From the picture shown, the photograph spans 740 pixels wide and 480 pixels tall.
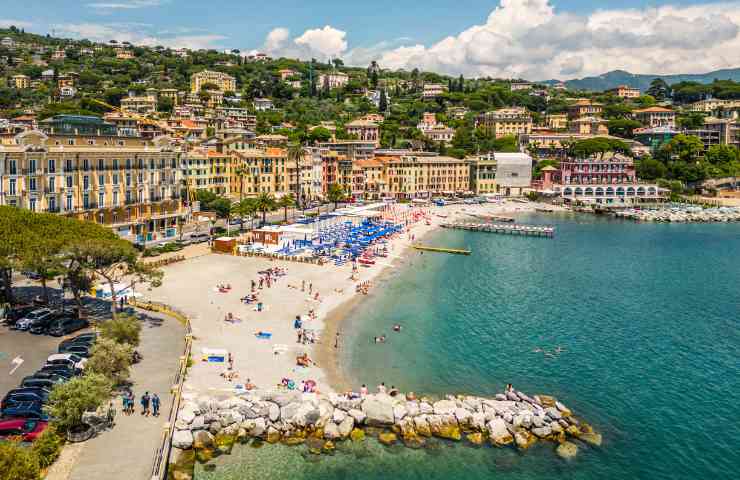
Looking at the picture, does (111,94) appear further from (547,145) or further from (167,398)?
(167,398)

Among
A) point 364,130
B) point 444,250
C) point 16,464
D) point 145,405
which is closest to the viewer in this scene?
point 16,464

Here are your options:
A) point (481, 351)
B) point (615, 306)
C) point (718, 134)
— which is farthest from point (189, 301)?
point (718, 134)

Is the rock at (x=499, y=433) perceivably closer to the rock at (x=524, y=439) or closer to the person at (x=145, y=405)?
the rock at (x=524, y=439)

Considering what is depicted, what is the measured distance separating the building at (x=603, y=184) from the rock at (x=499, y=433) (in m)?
106

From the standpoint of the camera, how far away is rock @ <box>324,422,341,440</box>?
25.5 meters

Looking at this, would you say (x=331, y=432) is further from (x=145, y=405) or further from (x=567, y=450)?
(x=567, y=450)

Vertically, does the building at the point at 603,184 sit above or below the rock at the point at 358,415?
above

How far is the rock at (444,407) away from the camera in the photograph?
2691 centimetres

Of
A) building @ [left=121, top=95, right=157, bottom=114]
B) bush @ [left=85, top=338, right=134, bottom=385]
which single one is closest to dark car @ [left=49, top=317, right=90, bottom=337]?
bush @ [left=85, top=338, right=134, bottom=385]

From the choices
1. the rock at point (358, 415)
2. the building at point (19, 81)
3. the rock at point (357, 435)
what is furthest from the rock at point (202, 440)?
the building at point (19, 81)

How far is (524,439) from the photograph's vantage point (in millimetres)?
25750

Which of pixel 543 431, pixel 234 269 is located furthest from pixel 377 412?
pixel 234 269

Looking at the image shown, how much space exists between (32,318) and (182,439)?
1572 centimetres

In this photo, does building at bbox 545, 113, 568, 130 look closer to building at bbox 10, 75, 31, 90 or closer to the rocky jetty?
building at bbox 10, 75, 31, 90
